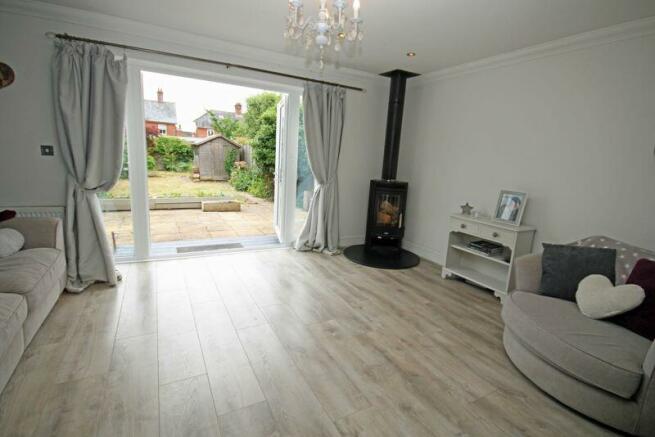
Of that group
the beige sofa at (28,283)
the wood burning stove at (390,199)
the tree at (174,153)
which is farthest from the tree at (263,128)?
the beige sofa at (28,283)

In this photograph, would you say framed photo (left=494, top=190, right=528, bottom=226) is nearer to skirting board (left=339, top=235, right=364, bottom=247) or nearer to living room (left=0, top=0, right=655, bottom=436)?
living room (left=0, top=0, right=655, bottom=436)

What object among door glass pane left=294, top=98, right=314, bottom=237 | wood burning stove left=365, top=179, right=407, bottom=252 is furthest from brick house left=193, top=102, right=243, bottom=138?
wood burning stove left=365, top=179, right=407, bottom=252

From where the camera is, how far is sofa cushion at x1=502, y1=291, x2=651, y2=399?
1.50 meters

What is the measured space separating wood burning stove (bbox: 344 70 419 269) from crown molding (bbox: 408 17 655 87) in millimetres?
592

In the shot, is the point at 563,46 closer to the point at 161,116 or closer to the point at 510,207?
the point at 510,207

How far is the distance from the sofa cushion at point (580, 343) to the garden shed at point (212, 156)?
7.52 metres

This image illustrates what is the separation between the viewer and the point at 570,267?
7.06 feet

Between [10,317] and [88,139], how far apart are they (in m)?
1.80

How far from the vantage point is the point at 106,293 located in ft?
9.03

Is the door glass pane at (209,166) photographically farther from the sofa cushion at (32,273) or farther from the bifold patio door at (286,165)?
the sofa cushion at (32,273)

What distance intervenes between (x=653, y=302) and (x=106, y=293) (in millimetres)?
3919

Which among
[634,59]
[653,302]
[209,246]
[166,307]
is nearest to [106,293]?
[166,307]

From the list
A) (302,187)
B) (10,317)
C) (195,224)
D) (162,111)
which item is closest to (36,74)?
(10,317)

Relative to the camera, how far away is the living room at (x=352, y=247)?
1.63 metres
